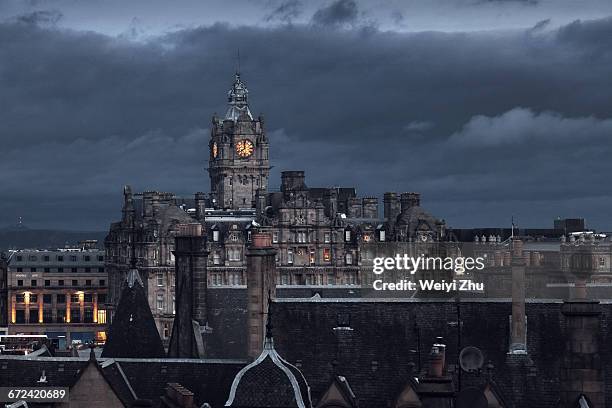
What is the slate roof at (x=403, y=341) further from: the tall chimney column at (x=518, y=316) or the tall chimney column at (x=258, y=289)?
the tall chimney column at (x=258, y=289)

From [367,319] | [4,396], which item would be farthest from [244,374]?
[4,396]

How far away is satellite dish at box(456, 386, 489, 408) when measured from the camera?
74438 mm

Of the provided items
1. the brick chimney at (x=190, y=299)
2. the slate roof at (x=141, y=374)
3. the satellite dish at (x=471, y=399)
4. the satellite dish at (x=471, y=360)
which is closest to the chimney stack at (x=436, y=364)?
the satellite dish at (x=471, y=399)

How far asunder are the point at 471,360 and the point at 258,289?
11.3 meters

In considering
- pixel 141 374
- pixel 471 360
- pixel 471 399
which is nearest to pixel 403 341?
pixel 471 360

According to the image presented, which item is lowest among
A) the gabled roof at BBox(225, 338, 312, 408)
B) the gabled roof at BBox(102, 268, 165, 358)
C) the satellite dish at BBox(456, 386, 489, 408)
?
the satellite dish at BBox(456, 386, 489, 408)

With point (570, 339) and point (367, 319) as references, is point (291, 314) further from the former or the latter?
point (570, 339)

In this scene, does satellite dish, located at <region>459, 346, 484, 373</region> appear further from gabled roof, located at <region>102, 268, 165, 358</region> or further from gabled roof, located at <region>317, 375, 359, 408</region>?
gabled roof, located at <region>102, 268, 165, 358</region>

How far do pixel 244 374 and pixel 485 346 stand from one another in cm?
1288

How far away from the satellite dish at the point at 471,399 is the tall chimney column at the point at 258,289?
10.8 meters

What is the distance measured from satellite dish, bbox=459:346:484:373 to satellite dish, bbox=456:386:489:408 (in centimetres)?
251

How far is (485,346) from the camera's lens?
78812mm

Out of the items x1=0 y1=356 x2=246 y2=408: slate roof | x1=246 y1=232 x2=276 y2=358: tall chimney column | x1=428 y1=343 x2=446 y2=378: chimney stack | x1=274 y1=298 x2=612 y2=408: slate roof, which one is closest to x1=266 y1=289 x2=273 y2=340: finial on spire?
x1=246 y1=232 x2=276 y2=358: tall chimney column

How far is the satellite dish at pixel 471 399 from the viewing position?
2931 inches
